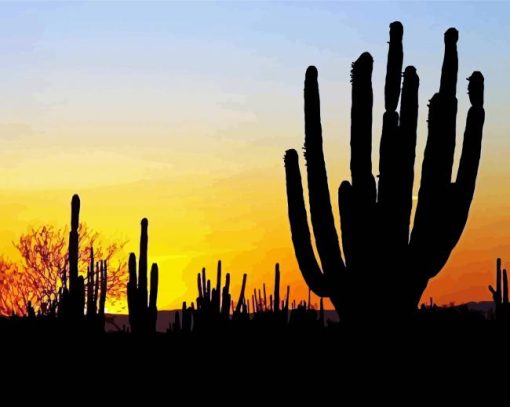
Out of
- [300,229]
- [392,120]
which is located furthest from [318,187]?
[392,120]

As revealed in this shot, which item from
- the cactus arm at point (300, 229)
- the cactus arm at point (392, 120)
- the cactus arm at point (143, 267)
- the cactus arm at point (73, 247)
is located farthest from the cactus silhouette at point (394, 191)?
the cactus arm at point (143, 267)

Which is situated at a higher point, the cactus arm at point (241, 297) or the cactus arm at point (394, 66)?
the cactus arm at point (394, 66)

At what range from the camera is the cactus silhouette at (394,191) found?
39.7 ft

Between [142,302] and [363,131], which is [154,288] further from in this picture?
[363,131]

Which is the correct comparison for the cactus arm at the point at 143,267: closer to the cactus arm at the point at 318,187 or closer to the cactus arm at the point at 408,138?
the cactus arm at the point at 318,187

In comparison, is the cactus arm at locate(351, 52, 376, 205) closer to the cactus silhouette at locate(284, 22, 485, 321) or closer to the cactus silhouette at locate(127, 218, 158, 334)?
the cactus silhouette at locate(284, 22, 485, 321)

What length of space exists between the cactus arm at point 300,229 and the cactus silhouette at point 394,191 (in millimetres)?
272

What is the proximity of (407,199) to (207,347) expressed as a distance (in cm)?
465

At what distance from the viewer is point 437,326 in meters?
17.8

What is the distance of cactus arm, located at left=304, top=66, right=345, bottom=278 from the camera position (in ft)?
40.7

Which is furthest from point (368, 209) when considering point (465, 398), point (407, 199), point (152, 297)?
point (152, 297)

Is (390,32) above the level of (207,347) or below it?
above

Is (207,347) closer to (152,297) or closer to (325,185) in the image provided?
(152,297)

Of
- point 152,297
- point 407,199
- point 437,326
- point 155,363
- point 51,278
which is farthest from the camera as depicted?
point 51,278
